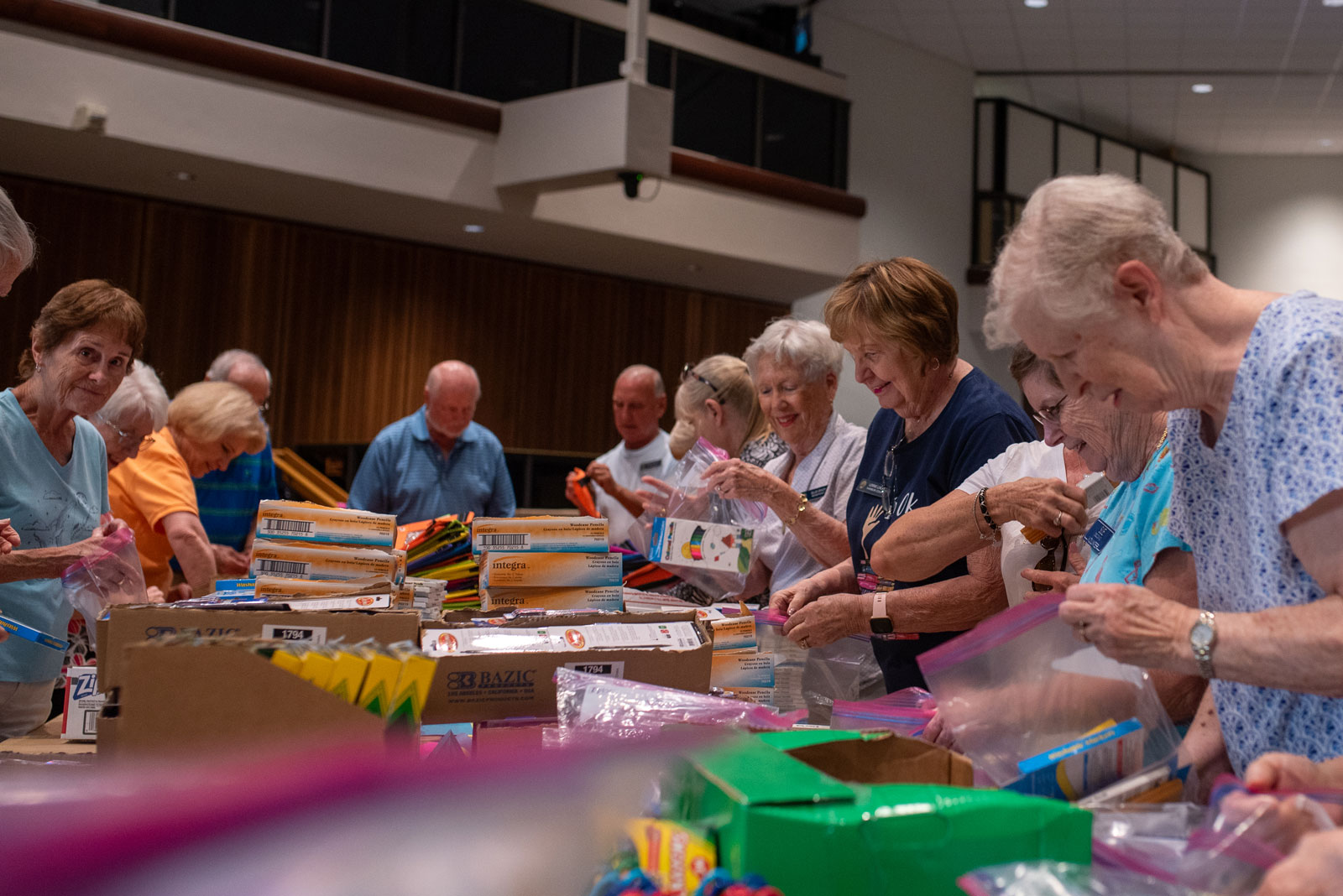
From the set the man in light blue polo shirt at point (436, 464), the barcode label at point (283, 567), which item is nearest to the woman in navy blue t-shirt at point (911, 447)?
the barcode label at point (283, 567)

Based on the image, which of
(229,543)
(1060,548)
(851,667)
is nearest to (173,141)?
(229,543)

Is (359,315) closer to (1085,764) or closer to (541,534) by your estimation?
(541,534)

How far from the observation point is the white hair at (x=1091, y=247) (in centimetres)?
120

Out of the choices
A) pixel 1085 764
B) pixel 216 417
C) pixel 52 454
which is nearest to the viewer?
pixel 1085 764

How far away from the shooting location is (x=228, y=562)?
3.81 metres

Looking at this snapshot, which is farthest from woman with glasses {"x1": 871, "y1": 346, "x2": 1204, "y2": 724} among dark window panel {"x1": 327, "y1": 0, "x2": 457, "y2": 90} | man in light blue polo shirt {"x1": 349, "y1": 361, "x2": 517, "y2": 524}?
dark window panel {"x1": 327, "y1": 0, "x2": 457, "y2": 90}

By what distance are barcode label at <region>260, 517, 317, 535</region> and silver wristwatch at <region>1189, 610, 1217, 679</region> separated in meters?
1.41

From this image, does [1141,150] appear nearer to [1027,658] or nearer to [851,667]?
[851,667]

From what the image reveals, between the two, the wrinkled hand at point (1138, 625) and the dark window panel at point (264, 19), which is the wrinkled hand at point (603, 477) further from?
the dark window panel at point (264, 19)

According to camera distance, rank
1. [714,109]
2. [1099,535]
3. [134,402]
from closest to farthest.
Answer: [1099,535]
[134,402]
[714,109]

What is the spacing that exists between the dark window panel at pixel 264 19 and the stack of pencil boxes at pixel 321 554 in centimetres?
584

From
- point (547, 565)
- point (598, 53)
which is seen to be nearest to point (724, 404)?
point (547, 565)

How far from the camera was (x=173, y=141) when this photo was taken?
6461 millimetres

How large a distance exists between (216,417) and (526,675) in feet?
7.67
